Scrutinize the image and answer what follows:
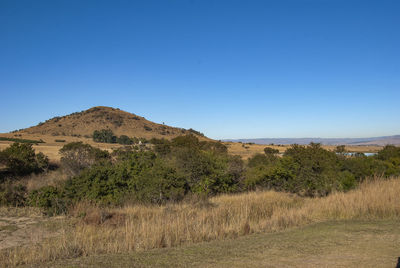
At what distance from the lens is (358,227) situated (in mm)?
6168

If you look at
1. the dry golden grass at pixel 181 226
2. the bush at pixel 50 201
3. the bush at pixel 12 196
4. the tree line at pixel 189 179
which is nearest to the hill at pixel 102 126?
the tree line at pixel 189 179

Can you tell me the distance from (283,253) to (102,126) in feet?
271

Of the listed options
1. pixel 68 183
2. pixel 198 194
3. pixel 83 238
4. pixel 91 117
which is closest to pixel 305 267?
pixel 83 238

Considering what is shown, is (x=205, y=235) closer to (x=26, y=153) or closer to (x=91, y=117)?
(x=26, y=153)

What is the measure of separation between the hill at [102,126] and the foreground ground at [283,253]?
6784 cm

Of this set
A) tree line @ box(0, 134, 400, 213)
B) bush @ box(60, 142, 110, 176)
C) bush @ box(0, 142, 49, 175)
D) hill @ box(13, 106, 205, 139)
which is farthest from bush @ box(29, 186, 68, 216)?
hill @ box(13, 106, 205, 139)

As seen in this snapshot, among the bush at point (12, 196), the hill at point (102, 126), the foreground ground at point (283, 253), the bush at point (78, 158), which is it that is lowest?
the bush at point (12, 196)

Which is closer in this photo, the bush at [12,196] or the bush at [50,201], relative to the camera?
the bush at [50,201]

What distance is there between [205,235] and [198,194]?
768 cm

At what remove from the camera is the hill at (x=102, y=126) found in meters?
77.2

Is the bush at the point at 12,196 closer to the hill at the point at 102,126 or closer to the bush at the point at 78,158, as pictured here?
the bush at the point at 78,158

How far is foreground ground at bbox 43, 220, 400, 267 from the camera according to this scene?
409cm

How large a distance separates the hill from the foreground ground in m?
67.8

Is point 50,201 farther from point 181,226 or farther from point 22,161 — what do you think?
point 22,161
